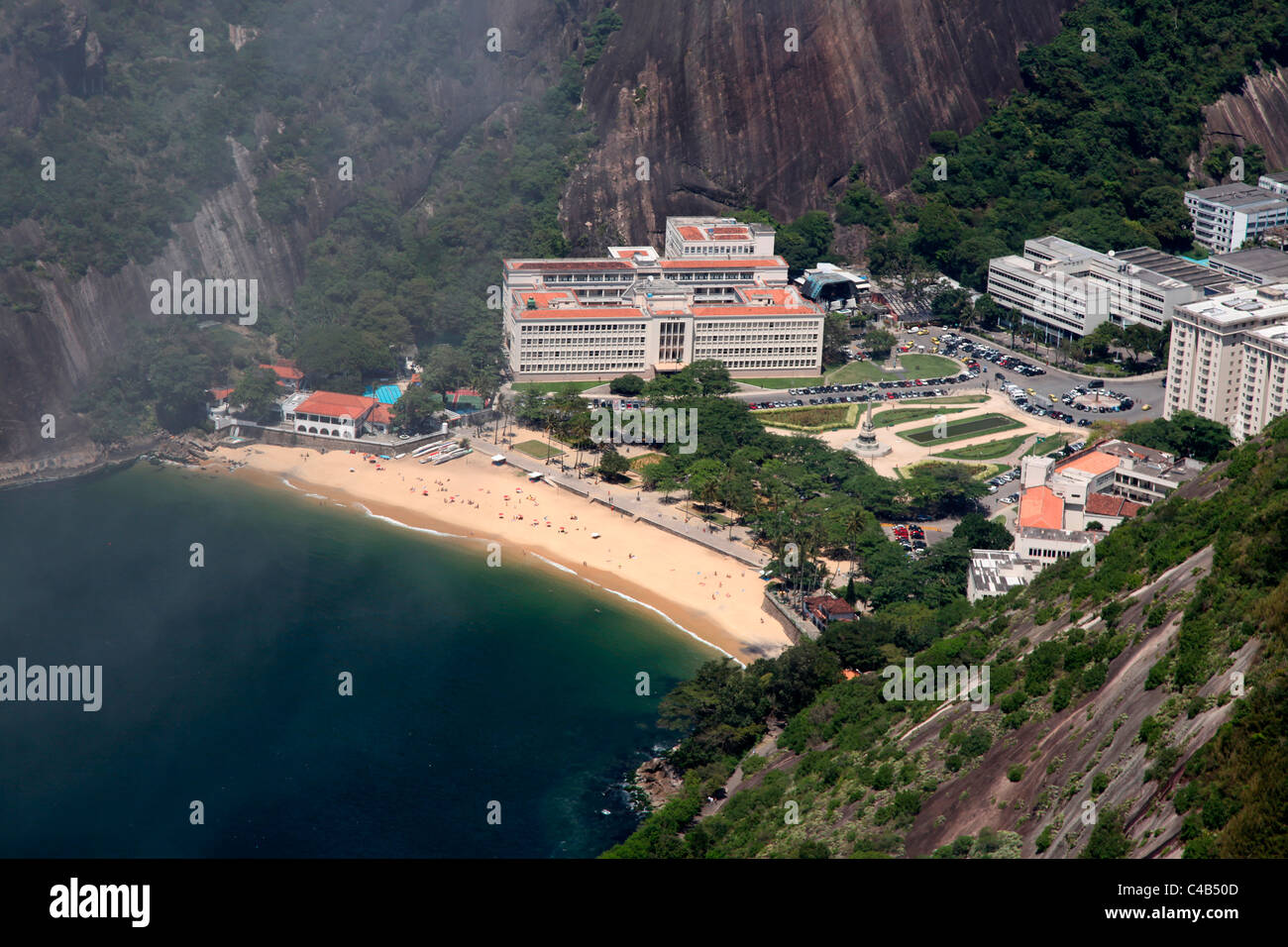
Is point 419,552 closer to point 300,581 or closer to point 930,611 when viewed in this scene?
point 300,581

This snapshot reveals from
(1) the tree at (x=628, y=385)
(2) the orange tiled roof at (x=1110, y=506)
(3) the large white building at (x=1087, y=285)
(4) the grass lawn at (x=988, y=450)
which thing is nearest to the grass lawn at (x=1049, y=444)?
(4) the grass lawn at (x=988, y=450)

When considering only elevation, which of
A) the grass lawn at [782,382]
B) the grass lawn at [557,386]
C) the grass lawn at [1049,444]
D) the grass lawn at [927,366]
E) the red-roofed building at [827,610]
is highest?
the grass lawn at [927,366]

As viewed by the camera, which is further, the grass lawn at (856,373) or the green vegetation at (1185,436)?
the grass lawn at (856,373)

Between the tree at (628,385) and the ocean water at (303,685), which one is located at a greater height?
the tree at (628,385)

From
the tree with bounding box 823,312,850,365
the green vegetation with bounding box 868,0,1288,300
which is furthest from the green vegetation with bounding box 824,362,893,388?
the green vegetation with bounding box 868,0,1288,300

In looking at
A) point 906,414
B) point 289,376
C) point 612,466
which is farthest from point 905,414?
point 289,376

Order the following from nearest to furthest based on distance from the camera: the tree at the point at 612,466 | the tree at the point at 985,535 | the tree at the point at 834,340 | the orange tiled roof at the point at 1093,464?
the tree at the point at 985,535
the orange tiled roof at the point at 1093,464
the tree at the point at 612,466
the tree at the point at 834,340

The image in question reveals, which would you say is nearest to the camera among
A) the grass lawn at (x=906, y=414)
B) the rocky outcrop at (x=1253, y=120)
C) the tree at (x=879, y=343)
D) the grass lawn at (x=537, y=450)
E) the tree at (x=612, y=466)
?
the tree at (x=612, y=466)

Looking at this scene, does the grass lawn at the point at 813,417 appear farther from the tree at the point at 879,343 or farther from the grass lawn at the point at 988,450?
the tree at the point at 879,343

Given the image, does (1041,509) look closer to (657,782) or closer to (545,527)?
(657,782)
